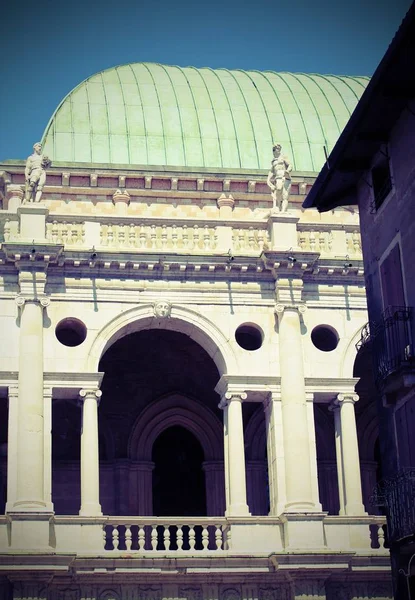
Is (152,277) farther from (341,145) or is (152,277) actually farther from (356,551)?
(341,145)

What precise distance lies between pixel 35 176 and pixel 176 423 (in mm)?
9415

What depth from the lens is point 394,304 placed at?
26.9m

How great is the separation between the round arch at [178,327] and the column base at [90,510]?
176 inches

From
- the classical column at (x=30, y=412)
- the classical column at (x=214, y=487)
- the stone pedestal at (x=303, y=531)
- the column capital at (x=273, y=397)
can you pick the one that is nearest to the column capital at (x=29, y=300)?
the classical column at (x=30, y=412)

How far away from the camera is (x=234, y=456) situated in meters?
38.4

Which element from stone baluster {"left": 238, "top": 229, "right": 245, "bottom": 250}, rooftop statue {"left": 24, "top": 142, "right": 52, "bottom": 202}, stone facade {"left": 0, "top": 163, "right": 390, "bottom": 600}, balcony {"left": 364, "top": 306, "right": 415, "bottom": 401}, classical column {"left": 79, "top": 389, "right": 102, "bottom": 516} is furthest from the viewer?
stone baluster {"left": 238, "top": 229, "right": 245, "bottom": 250}

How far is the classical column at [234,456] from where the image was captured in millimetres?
37906

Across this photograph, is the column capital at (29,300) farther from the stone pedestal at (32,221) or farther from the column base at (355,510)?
the column base at (355,510)

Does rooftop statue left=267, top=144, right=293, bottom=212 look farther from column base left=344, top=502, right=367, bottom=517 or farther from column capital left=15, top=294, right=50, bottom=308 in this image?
column base left=344, top=502, right=367, bottom=517

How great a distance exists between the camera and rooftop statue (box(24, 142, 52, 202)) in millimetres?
39875

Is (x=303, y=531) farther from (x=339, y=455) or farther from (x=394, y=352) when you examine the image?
(x=394, y=352)

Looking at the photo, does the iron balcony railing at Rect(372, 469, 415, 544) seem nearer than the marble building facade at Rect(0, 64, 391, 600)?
Yes

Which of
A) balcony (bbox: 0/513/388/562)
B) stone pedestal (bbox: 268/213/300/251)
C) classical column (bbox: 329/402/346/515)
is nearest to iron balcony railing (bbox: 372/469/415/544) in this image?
balcony (bbox: 0/513/388/562)

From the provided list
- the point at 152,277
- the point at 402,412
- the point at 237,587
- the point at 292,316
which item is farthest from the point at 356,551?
the point at 402,412
